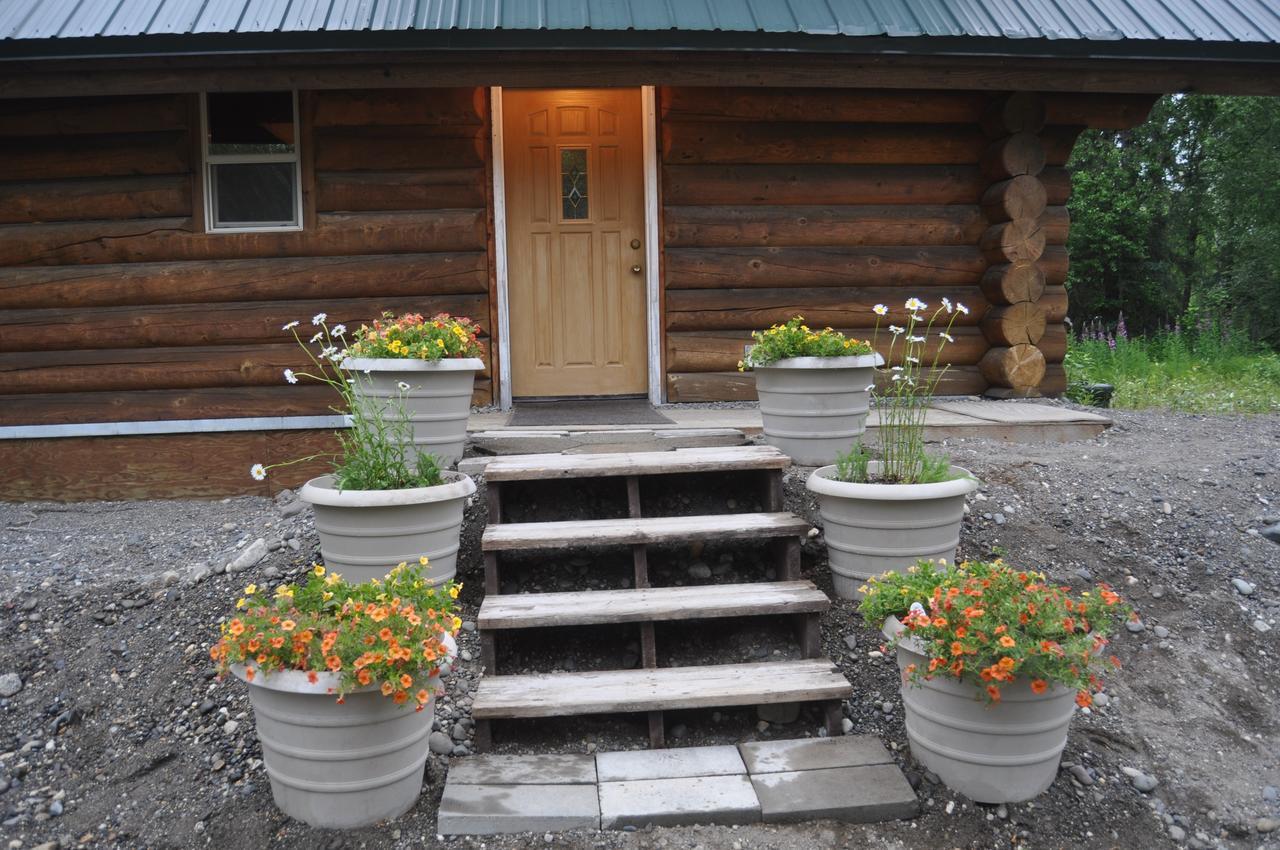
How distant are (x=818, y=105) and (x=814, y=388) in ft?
8.86

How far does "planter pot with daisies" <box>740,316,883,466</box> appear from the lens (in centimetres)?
418

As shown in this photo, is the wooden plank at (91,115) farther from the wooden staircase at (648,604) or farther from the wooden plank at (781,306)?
the wooden staircase at (648,604)

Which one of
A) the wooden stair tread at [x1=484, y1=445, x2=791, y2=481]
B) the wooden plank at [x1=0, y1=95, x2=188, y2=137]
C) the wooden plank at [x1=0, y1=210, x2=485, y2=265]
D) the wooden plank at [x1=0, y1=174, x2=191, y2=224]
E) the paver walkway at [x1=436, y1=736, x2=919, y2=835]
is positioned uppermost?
the wooden plank at [x1=0, y1=95, x2=188, y2=137]

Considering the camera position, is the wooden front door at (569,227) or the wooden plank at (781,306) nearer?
the wooden plank at (781,306)

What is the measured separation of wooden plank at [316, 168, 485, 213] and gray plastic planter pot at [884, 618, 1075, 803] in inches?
170

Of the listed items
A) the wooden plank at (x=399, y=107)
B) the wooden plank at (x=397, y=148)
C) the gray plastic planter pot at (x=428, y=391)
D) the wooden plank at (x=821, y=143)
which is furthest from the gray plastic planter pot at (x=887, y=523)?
the wooden plank at (x=399, y=107)

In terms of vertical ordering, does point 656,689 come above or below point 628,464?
below

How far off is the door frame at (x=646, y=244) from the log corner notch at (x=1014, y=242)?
219 centimetres

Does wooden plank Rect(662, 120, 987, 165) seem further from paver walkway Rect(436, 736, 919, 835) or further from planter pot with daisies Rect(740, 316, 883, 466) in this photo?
paver walkway Rect(436, 736, 919, 835)

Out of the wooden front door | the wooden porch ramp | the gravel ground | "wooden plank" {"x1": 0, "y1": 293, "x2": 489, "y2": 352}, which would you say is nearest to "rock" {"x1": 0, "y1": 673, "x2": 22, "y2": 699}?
the gravel ground

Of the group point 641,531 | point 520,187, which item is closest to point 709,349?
point 520,187

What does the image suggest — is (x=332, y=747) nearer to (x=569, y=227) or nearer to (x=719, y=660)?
(x=719, y=660)

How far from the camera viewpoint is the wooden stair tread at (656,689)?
2.85 metres

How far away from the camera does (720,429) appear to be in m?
4.64
